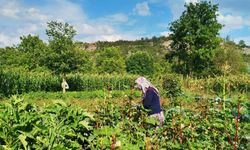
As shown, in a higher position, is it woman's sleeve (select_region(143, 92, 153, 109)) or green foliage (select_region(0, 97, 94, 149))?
green foliage (select_region(0, 97, 94, 149))

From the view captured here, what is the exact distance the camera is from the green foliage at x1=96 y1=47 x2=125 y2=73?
248 feet

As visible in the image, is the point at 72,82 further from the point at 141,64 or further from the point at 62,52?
the point at 141,64

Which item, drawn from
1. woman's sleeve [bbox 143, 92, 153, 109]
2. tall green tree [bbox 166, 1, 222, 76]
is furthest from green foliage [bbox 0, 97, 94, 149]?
tall green tree [bbox 166, 1, 222, 76]

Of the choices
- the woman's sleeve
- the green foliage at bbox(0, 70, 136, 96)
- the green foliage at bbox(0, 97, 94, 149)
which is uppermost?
the green foliage at bbox(0, 97, 94, 149)

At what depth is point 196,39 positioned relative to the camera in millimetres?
50250

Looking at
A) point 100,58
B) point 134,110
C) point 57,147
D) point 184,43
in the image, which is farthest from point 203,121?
point 100,58

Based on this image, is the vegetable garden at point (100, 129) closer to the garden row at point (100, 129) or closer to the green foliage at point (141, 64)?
the garden row at point (100, 129)

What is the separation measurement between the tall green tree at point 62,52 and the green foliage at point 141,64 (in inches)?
1615

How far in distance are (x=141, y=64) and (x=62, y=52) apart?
4395 centimetres

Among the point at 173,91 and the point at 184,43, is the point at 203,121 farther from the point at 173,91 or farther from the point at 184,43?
the point at 184,43

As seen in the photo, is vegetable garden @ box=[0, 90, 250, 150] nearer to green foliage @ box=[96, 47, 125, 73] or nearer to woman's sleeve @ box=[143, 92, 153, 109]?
woman's sleeve @ box=[143, 92, 153, 109]

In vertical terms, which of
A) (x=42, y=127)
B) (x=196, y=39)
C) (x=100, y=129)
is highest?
(x=196, y=39)

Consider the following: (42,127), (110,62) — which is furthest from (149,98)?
(110,62)

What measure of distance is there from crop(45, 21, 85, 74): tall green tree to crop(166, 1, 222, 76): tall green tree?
1658cm
